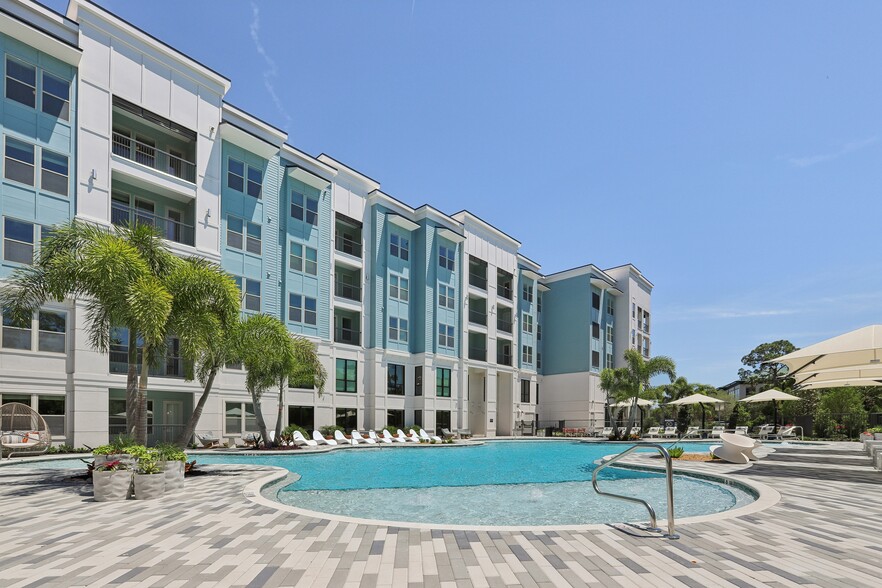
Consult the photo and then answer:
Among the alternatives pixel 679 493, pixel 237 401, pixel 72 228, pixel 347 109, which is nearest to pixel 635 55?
pixel 347 109

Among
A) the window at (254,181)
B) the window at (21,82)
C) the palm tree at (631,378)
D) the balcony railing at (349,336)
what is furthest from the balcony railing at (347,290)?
the palm tree at (631,378)

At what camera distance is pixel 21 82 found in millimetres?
17781

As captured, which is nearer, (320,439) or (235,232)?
(320,439)

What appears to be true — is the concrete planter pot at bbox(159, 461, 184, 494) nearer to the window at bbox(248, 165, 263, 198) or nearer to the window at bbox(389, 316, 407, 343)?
the window at bbox(248, 165, 263, 198)

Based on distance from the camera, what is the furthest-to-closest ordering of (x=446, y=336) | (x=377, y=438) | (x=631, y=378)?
(x=446, y=336) < (x=631, y=378) < (x=377, y=438)

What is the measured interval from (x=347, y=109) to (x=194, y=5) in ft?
19.4

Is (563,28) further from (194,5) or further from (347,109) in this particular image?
(194,5)

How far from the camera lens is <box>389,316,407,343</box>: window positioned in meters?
31.8

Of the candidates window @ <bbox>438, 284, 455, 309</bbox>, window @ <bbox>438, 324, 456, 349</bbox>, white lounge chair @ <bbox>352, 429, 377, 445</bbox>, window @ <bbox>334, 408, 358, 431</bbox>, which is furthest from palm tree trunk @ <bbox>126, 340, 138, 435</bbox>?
window @ <bbox>438, 284, 455, 309</bbox>

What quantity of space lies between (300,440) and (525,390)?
22.7 m

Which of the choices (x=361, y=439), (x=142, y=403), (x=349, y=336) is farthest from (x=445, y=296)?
(x=142, y=403)

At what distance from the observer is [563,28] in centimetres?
1395

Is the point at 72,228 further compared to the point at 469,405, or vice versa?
the point at 469,405

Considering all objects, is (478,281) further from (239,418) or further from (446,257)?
(239,418)
